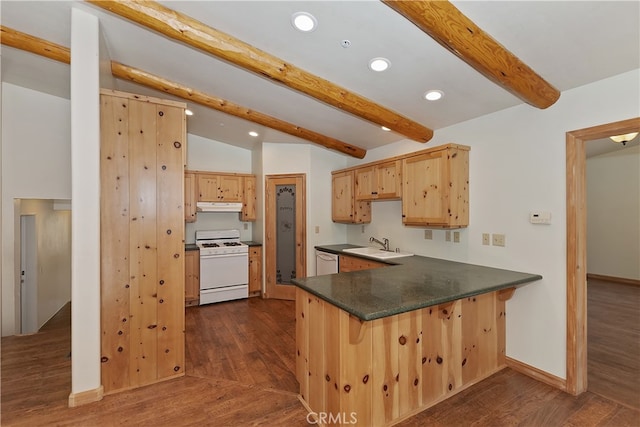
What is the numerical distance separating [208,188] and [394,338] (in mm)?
4016

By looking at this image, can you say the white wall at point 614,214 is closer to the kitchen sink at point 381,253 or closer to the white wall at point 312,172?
the kitchen sink at point 381,253

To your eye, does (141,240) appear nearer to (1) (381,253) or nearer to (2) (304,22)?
(2) (304,22)

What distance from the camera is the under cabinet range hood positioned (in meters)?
4.75

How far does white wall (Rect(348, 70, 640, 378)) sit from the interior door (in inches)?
103

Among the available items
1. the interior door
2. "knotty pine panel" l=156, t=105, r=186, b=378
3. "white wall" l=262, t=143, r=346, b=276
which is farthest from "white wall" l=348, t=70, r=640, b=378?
"knotty pine panel" l=156, t=105, r=186, b=378

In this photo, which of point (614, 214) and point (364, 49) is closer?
point (364, 49)

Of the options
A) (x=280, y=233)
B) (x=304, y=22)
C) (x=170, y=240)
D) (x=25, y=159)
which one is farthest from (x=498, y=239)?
Answer: (x=25, y=159)

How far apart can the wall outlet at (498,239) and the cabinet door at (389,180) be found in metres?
1.10

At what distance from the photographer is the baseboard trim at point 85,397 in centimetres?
211

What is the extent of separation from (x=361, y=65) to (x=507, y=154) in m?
1.62

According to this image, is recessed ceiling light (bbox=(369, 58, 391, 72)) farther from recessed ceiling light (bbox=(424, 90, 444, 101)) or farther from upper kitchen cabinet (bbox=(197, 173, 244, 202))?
upper kitchen cabinet (bbox=(197, 173, 244, 202))

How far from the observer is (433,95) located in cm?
265

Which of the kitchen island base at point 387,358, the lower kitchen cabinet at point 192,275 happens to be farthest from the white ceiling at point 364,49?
the lower kitchen cabinet at point 192,275

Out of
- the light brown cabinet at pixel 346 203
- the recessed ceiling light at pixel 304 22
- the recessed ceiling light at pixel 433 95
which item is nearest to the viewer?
the recessed ceiling light at pixel 304 22
